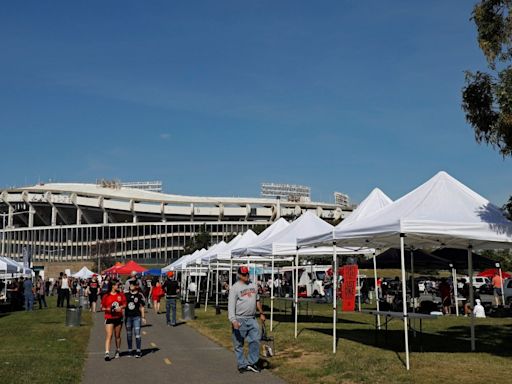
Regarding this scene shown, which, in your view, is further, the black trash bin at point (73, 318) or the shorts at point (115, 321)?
the black trash bin at point (73, 318)

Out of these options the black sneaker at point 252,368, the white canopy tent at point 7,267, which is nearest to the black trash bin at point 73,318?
the white canopy tent at point 7,267

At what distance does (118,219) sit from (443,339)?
13752 centimetres

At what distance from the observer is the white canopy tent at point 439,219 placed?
37.5ft

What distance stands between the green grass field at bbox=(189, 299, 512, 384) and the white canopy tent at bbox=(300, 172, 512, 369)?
2.24 feet

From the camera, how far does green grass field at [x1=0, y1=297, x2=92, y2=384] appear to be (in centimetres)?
1062

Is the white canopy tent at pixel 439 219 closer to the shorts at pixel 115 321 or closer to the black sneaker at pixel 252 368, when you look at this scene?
the black sneaker at pixel 252 368

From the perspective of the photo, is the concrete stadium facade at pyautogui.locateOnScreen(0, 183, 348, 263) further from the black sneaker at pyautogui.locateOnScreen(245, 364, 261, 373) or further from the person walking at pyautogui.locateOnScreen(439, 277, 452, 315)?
the black sneaker at pyautogui.locateOnScreen(245, 364, 261, 373)

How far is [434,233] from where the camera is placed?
37.5 ft

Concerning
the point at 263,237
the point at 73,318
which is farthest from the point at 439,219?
the point at 73,318

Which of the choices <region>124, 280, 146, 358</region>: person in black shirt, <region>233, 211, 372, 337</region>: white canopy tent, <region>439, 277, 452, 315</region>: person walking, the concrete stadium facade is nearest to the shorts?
<region>124, 280, 146, 358</region>: person in black shirt

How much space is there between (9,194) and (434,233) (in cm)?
14586

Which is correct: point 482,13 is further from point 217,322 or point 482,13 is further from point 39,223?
point 39,223

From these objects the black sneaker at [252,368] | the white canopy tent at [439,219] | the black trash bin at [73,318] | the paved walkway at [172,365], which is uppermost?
the white canopy tent at [439,219]

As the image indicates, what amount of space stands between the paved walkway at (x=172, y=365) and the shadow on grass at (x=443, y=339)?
345cm
